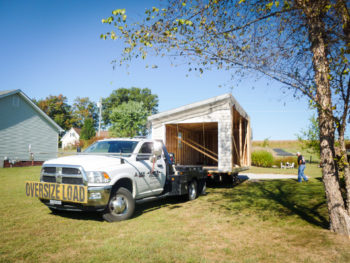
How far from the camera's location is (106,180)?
18.8 ft

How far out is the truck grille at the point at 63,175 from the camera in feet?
18.7

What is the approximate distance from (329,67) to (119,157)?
16.9ft

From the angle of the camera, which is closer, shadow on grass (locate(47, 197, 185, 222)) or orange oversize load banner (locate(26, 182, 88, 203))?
orange oversize load banner (locate(26, 182, 88, 203))

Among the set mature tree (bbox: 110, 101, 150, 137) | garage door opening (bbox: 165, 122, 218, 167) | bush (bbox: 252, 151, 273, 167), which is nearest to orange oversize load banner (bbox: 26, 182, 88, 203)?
garage door opening (bbox: 165, 122, 218, 167)

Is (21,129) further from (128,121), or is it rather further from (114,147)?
(128,121)

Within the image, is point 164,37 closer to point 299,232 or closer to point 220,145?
point 299,232

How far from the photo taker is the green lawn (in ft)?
13.8

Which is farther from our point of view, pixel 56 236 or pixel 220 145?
pixel 220 145

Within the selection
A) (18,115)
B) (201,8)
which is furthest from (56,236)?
(18,115)

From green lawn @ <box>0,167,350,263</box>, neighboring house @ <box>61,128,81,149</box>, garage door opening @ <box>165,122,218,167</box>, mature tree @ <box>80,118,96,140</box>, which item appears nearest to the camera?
green lawn @ <box>0,167,350,263</box>

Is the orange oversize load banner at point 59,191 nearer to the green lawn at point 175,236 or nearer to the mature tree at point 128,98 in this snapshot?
the green lawn at point 175,236

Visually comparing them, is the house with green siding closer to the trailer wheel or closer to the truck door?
the trailer wheel

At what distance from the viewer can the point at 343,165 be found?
538 cm

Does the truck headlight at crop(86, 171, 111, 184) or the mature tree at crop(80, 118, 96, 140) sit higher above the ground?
the mature tree at crop(80, 118, 96, 140)
